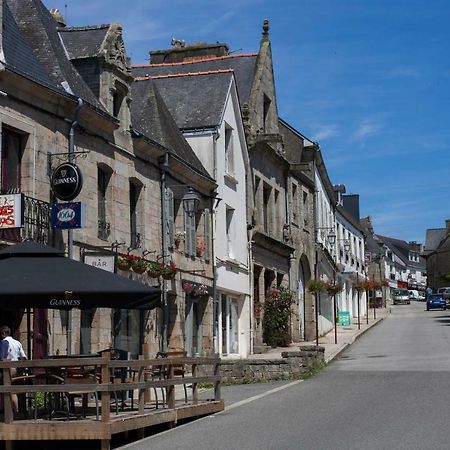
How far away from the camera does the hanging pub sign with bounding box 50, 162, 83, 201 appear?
15516mm

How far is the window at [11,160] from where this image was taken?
1524 centimetres

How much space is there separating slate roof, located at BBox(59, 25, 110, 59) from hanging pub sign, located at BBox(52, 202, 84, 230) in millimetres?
4752

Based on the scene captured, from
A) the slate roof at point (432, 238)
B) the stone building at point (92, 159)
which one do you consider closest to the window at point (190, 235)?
→ the stone building at point (92, 159)

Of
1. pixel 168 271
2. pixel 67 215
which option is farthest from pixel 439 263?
pixel 67 215

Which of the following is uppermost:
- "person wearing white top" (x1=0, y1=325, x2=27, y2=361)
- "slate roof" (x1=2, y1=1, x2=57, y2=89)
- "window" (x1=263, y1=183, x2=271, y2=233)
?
"slate roof" (x1=2, y1=1, x2=57, y2=89)

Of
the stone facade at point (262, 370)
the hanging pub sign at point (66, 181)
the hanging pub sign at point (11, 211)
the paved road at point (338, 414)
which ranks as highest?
the hanging pub sign at point (66, 181)

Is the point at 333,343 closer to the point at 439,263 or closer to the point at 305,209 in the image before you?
the point at 305,209

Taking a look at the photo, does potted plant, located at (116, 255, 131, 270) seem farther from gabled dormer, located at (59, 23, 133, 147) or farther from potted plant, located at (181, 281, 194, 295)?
potted plant, located at (181, 281, 194, 295)

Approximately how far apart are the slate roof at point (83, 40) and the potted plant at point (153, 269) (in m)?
4.65

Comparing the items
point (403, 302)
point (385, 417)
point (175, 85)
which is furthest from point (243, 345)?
point (403, 302)

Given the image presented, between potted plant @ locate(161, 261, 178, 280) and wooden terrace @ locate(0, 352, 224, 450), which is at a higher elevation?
potted plant @ locate(161, 261, 178, 280)

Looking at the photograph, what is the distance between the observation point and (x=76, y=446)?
36.0 feet

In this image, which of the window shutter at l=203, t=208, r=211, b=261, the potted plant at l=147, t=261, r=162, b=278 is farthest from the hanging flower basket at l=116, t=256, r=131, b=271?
the window shutter at l=203, t=208, r=211, b=261

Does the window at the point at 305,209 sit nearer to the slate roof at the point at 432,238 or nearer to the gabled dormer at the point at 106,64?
the gabled dormer at the point at 106,64
